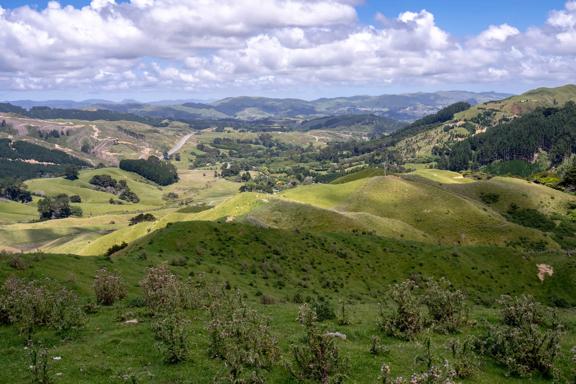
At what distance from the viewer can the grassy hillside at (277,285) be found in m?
20.4

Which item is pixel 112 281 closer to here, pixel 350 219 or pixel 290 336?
pixel 290 336

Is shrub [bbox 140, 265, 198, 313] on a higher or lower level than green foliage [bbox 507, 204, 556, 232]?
higher

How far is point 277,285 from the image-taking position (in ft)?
171

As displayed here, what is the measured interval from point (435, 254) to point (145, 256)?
1877 inches

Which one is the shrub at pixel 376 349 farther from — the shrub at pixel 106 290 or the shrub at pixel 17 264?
the shrub at pixel 17 264

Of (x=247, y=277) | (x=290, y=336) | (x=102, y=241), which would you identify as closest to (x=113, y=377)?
(x=290, y=336)

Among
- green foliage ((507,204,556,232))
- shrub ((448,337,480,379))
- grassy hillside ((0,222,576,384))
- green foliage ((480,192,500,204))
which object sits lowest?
green foliage ((507,204,556,232))

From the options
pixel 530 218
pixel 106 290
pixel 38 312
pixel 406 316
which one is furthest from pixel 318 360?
pixel 530 218

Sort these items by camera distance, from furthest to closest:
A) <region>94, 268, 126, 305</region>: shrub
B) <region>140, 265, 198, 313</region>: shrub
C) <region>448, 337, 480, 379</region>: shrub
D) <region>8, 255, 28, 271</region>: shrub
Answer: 1. <region>8, 255, 28, 271</region>: shrub
2. <region>94, 268, 126, 305</region>: shrub
3. <region>140, 265, 198, 313</region>: shrub
4. <region>448, 337, 480, 379</region>: shrub

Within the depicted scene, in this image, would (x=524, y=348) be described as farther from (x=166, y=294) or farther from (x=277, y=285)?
(x=277, y=285)

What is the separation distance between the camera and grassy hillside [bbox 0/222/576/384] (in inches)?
805

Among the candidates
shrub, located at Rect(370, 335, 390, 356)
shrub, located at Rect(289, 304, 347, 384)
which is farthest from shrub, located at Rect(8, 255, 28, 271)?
shrub, located at Rect(370, 335, 390, 356)

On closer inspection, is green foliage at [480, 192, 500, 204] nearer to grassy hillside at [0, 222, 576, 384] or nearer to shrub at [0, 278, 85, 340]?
grassy hillside at [0, 222, 576, 384]

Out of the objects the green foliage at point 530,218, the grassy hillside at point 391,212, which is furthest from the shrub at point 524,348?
the green foliage at point 530,218
